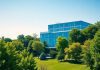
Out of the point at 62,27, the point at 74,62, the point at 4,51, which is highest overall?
the point at 62,27

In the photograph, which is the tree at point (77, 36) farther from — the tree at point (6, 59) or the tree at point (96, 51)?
the tree at point (6, 59)

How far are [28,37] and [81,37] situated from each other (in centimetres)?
4222

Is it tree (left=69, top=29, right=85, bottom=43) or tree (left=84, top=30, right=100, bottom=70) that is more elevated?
tree (left=69, top=29, right=85, bottom=43)

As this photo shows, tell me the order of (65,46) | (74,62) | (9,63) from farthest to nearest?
(65,46) → (74,62) → (9,63)

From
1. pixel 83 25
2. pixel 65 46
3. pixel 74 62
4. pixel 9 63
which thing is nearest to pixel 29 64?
pixel 9 63

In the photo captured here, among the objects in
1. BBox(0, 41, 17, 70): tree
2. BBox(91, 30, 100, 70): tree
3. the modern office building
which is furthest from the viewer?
the modern office building

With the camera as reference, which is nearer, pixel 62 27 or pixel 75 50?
pixel 75 50

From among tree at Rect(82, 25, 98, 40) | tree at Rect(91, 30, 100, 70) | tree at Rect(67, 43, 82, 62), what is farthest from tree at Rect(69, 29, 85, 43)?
tree at Rect(91, 30, 100, 70)

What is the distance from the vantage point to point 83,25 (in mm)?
114000

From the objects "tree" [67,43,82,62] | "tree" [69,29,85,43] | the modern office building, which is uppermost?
the modern office building

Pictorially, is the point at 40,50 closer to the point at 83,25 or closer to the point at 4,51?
the point at 83,25

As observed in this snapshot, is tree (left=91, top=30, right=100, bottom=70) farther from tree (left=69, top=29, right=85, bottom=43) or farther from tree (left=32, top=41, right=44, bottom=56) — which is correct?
tree (left=32, top=41, right=44, bottom=56)

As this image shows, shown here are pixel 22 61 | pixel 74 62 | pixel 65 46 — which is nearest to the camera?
pixel 22 61

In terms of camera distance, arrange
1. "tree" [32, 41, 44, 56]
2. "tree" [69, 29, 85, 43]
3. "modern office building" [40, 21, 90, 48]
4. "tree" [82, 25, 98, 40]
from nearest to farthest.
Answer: "tree" [82, 25, 98, 40] → "tree" [69, 29, 85, 43] → "tree" [32, 41, 44, 56] → "modern office building" [40, 21, 90, 48]
